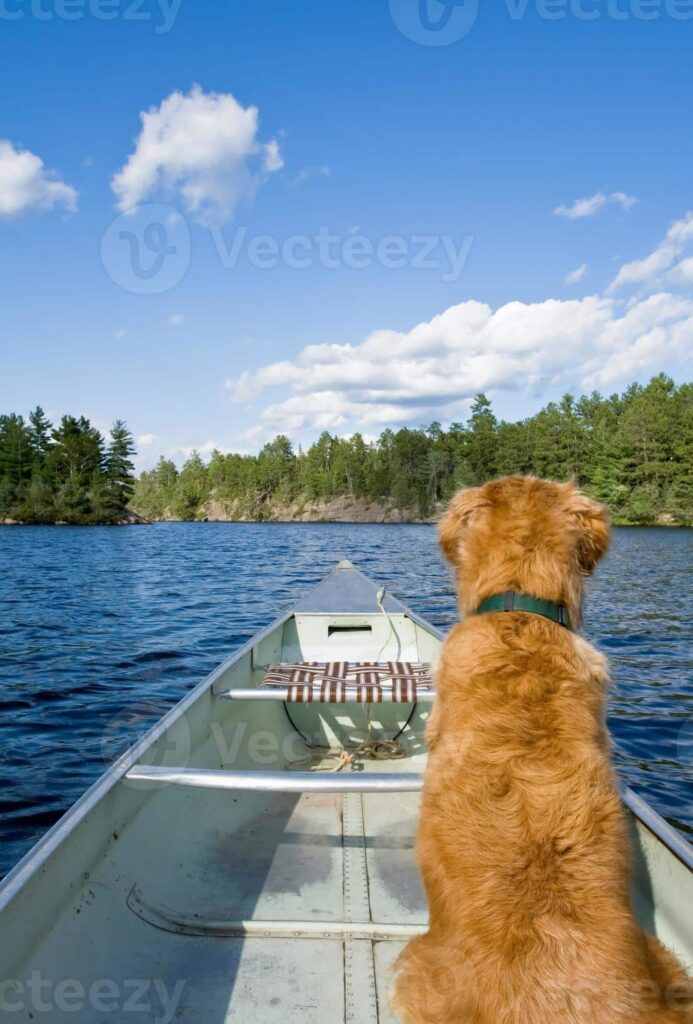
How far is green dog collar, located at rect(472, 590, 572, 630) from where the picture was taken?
2.27m

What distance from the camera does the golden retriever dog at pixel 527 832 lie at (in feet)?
5.38

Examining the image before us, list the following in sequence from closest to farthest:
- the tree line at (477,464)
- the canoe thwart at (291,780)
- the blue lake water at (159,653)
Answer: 1. the canoe thwart at (291,780)
2. the blue lake water at (159,653)
3. the tree line at (477,464)

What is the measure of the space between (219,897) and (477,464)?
86.8 m

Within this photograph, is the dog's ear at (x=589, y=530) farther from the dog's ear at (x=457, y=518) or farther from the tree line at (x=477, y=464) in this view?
the tree line at (x=477, y=464)

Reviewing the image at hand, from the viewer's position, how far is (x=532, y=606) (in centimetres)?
227

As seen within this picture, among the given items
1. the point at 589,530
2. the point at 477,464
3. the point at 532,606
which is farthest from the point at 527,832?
the point at 477,464

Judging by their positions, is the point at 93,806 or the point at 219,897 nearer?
the point at 93,806

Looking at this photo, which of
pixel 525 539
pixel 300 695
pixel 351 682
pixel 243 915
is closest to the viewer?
pixel 525 539

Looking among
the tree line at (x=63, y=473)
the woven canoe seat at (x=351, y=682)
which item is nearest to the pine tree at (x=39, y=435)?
the tree line at (x=63, y=473)

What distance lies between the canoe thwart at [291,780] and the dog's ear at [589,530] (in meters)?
1.27

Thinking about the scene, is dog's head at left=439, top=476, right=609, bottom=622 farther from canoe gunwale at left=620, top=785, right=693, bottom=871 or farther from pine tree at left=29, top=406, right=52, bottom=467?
pine tree at left=29, top=406, right=52, bottom=467

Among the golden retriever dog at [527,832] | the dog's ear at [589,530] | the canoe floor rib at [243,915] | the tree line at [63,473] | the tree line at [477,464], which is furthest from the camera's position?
the tree line at [63,473]

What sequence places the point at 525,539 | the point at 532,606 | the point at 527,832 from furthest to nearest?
the point at 525,539, the point at 532,606, the point at 527,832

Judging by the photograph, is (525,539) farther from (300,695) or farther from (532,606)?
(300,695)
